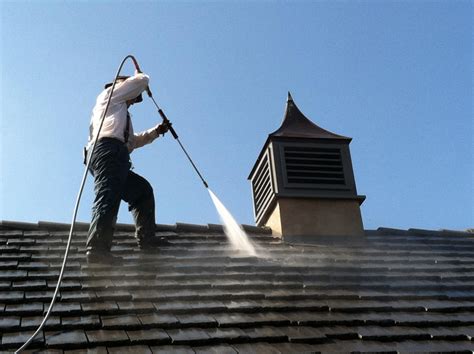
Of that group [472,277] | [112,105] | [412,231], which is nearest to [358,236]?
[412,231]

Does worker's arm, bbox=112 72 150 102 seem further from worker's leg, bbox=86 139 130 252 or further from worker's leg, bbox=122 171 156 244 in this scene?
worker's leg, bbox=122 171 156 244

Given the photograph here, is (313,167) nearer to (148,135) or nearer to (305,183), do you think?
(305,183)

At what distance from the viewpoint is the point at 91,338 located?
297 cm

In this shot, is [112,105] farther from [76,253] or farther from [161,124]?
[76,253]

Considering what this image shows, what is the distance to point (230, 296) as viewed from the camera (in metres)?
3.82

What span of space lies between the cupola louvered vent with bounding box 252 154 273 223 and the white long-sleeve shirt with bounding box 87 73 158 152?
159 cm

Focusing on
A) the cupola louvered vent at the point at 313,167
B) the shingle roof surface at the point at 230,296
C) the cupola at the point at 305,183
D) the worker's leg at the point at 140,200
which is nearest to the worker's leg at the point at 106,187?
the shingle roof surface at the point at 230,296

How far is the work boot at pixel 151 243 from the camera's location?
4781mm

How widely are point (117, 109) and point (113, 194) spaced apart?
91cm

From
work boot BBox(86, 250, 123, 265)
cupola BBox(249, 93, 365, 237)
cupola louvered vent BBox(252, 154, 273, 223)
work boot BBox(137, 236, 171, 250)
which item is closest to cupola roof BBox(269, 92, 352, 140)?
cupola BBox(249, 93, 365, 237)

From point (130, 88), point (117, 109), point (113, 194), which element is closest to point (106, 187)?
point (113, 194)

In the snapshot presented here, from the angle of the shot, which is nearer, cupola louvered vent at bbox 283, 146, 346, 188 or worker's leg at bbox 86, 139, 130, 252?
worker's leg at bbox 86, 139, 130, 252

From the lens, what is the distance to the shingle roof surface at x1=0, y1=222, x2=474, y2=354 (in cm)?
311

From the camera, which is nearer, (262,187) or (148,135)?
(148,135)
